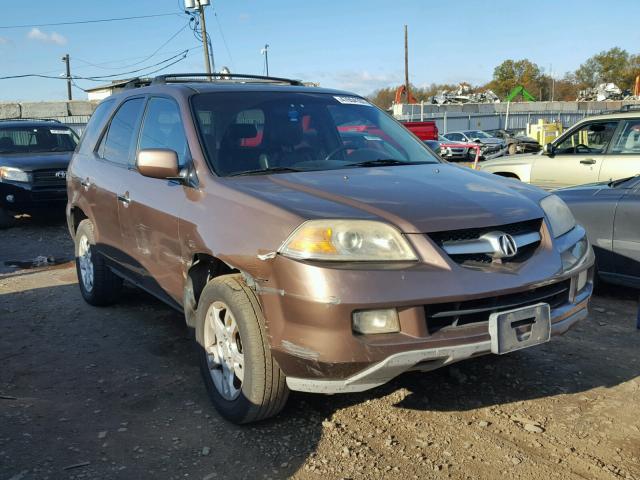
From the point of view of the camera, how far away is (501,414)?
3.36 metres

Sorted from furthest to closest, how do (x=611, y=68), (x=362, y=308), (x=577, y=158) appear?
1. (x=611, y=68)
2. (x=577, y=158)
3. (x=362, y=308)

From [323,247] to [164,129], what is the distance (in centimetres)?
191

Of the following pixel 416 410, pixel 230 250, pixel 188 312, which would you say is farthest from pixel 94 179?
pixel 416 410

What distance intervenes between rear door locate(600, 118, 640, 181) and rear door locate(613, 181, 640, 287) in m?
3.03

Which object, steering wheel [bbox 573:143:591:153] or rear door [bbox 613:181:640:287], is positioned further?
steering wheel [bbox 573:143:591:153]

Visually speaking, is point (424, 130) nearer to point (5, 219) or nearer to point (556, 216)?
point (5, 219)

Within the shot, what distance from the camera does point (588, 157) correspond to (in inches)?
337

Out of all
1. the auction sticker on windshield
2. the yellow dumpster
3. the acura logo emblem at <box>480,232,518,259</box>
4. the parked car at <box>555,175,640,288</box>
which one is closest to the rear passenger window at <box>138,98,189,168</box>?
the auction sticker on windshield

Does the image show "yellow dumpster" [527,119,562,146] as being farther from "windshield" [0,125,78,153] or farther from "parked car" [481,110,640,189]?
"windshield" [0,125,78,153]

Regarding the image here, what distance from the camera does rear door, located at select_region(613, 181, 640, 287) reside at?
5.11 meters

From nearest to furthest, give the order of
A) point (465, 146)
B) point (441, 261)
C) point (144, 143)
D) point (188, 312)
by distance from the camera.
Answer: point (441, 261)
point (188, 312)
point (144, 143)
point (465, 146)

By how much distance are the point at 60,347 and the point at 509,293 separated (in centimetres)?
341

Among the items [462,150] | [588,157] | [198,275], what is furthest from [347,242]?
[462,150]

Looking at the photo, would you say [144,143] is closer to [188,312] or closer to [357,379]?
[188,312]
